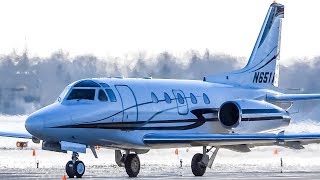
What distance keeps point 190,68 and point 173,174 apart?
59.1ft

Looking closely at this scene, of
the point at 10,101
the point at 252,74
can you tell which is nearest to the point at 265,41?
the point at 252,74

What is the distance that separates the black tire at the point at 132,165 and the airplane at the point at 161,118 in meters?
0.03

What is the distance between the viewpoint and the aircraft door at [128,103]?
3638 centimetres

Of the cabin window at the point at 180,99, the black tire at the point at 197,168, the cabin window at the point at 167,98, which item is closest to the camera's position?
the cabin window at the point at 167,98

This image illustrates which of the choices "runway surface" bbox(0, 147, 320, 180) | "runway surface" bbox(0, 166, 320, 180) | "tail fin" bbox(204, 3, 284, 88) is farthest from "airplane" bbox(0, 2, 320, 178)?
"runway surface" bbox(0, 147, 320, 180)

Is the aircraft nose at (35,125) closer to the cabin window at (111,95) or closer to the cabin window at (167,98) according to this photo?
the cabin window at (111,95)

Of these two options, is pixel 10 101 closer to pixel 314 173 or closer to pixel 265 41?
pixel 265 41

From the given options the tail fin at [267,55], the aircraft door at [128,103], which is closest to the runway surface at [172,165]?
the aircraft door at [128,103]

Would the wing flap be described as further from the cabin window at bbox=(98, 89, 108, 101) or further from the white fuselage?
the cabin window at bbox=(98, 89, 108, 101)

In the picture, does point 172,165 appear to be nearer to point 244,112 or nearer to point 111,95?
point 244,112

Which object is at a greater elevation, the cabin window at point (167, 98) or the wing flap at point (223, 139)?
the cabin window at point (167, 98)

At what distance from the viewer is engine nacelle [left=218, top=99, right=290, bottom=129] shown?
39.2 meters

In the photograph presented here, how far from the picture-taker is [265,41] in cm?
4416

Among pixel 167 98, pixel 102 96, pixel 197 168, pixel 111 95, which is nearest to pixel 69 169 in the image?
pixel 102 96
